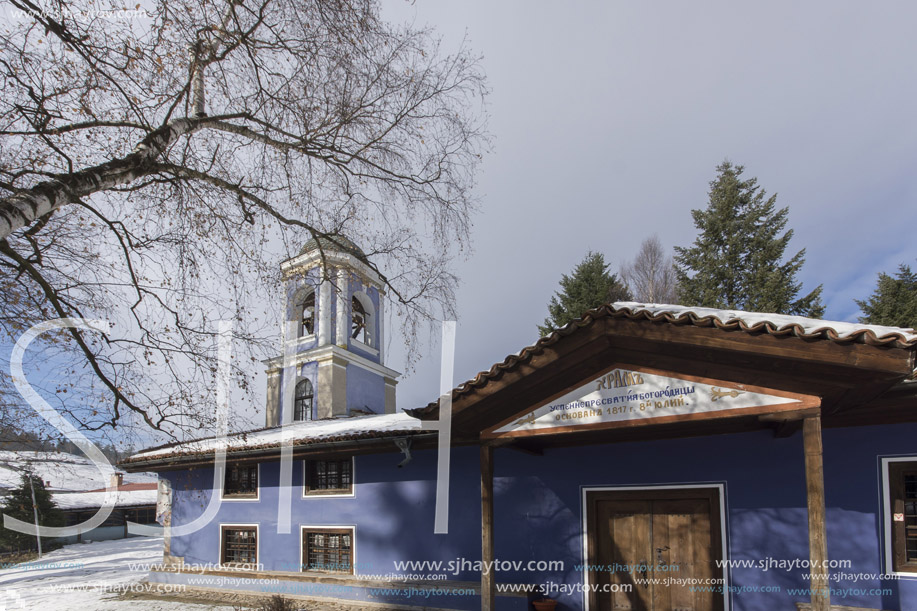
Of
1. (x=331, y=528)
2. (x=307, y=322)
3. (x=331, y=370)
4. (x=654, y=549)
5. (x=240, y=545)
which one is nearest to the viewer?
(x=654, y=549)

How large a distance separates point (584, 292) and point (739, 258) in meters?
7.04

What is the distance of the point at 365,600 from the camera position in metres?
9.69

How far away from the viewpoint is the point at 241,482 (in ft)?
39.8

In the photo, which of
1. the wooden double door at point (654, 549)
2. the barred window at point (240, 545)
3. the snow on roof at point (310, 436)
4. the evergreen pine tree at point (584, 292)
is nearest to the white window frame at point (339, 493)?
the snow on roof at point (310, 436)

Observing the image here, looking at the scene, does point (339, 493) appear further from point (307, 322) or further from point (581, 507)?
point (307, 322)

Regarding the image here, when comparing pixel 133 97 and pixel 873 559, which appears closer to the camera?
pixel 133 97

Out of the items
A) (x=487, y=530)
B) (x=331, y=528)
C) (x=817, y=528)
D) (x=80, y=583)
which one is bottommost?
(x=80, y=583)

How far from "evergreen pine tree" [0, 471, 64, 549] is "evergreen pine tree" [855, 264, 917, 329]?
34.0m

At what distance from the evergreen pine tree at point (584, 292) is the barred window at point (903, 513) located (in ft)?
64.5

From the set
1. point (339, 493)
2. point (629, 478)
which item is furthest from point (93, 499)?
point (629, 478)

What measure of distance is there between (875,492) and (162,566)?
14.2 meters

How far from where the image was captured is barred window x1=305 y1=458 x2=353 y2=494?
1064 centimetres

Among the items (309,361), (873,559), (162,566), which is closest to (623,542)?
(873,559)

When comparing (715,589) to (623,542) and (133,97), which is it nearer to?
(623,542)
